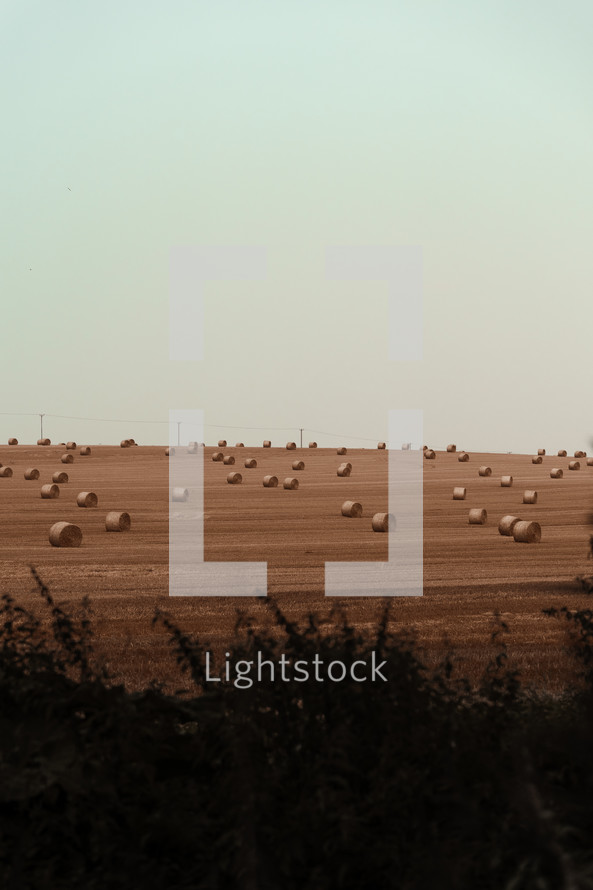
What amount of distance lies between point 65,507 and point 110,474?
1367cm

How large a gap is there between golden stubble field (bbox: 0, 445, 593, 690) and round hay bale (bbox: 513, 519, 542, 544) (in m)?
0.42

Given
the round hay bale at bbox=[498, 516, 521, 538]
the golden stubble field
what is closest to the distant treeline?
the golden stubble field

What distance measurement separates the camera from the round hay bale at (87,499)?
135 feet

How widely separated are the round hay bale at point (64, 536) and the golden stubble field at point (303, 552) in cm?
44

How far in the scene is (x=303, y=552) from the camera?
2938cm

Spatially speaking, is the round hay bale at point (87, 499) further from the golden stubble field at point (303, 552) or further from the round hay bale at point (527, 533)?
the round hay bale at point (527, 533)

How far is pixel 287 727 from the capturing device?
678 cm

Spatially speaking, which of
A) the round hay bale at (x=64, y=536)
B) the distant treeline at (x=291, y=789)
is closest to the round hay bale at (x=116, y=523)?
the round hay bale at (x=64, y=536)

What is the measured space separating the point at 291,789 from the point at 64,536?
84.2ft

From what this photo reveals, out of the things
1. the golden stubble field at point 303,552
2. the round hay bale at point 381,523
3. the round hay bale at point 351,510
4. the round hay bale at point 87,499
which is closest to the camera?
the golden stubble field at point 303,552

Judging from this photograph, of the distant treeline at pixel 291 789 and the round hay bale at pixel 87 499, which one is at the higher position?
the distant treeline at pixel 291 789

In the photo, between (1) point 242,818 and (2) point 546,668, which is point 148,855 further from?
(2) point 546,668

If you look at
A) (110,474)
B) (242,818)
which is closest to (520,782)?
(242,818)

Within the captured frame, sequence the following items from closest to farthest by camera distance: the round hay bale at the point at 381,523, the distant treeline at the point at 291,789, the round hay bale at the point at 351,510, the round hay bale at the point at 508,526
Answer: the distant treeline at the point at 291,789 → the round hay bale at the point at 508,526 → the round hay bale at the point at 381,523 → the round hay bale at the point at 351,510
